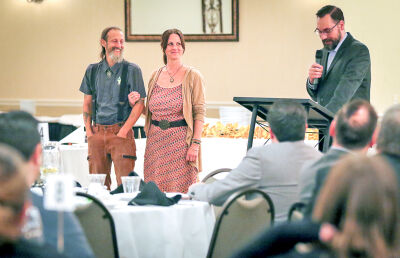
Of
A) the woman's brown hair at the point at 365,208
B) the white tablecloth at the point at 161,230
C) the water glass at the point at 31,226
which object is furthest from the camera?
the white tablecloth at the point at 161,230

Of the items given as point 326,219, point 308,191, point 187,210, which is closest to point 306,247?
point 326,219

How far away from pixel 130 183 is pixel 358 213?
228cm

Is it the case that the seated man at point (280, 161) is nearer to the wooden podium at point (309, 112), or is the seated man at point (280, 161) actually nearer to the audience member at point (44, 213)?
the wooden podium at point (309, 112)

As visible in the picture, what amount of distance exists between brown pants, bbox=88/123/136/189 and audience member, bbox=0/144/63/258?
118 inches

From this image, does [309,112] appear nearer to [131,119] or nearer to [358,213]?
[131,119]

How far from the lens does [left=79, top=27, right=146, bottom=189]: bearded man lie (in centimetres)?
454

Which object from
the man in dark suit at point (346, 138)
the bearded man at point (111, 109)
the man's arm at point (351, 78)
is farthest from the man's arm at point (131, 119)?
the man in dark suit at point (346, 138)

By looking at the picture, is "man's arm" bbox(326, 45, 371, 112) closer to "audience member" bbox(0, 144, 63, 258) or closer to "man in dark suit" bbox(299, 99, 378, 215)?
"man in dark suit" bbox(299, 99, 378, 215)

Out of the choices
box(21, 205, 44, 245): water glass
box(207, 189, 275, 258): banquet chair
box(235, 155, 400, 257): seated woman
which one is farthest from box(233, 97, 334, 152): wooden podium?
box(235, 155, 400, 257): seated woman

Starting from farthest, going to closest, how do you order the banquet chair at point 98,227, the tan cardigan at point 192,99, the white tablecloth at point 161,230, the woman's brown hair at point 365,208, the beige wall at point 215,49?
the beige wall at point 215,49 → the tan cardigan at point 192,99 → the white tablecloth at point 161,230 → the banquet chair at point 98,227 → the woman's brown hair at point 365,208

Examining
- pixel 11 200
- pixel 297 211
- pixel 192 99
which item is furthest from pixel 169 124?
pixel 11 200

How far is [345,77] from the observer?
168 inches

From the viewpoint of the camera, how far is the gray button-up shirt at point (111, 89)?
4590mm

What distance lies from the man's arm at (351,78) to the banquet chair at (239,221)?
127cm
